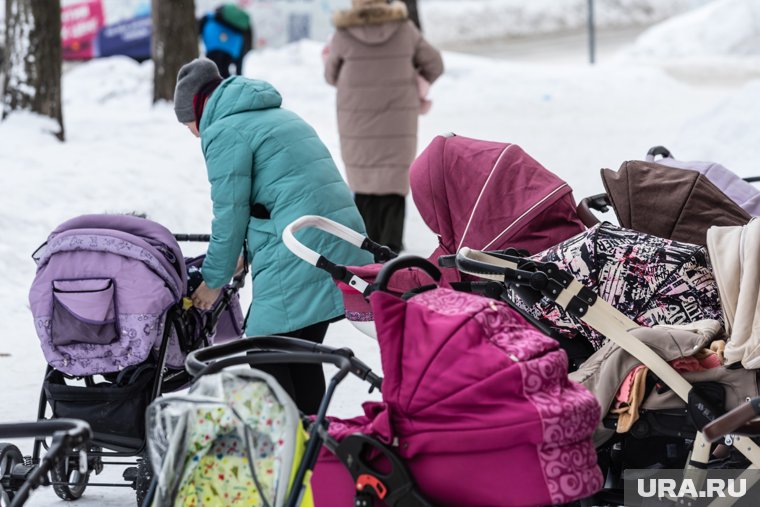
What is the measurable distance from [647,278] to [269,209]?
5.23 ft

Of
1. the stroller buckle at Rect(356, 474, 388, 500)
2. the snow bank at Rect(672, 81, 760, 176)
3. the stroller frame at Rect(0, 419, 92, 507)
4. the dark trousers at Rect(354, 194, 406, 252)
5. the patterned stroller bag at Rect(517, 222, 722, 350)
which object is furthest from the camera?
the snow bank at Rect(672, 81, 760, 176)

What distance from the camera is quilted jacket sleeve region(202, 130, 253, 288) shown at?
4.63m

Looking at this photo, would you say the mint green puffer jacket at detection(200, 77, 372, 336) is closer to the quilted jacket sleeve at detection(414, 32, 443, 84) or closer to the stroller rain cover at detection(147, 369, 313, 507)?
the stroller rain cover at detection(147, 369, 313, 507)

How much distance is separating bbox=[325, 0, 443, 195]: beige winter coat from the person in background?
19.0ft

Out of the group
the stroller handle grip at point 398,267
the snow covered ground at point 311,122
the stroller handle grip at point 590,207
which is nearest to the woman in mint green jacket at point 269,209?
the snow covered ground at point 311,122

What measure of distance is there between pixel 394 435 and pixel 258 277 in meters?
1.81

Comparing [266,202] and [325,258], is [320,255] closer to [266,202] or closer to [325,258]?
[325,258]

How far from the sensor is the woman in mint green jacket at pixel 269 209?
4664mm

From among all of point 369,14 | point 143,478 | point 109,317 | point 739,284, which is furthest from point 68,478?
point 369,14

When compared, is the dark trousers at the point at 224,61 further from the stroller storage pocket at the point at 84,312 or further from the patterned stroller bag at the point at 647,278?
the patterned stroller bag at the point at 647,278

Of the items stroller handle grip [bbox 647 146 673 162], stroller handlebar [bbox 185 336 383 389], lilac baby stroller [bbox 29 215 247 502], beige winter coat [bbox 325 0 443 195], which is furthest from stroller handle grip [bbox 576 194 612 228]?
beige winter coat [bbox 325 0 443 195]

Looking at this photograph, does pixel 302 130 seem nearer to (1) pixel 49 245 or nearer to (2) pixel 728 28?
(1) pixel 49 245

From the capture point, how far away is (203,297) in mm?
4738

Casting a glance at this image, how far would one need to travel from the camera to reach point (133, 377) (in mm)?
4504
